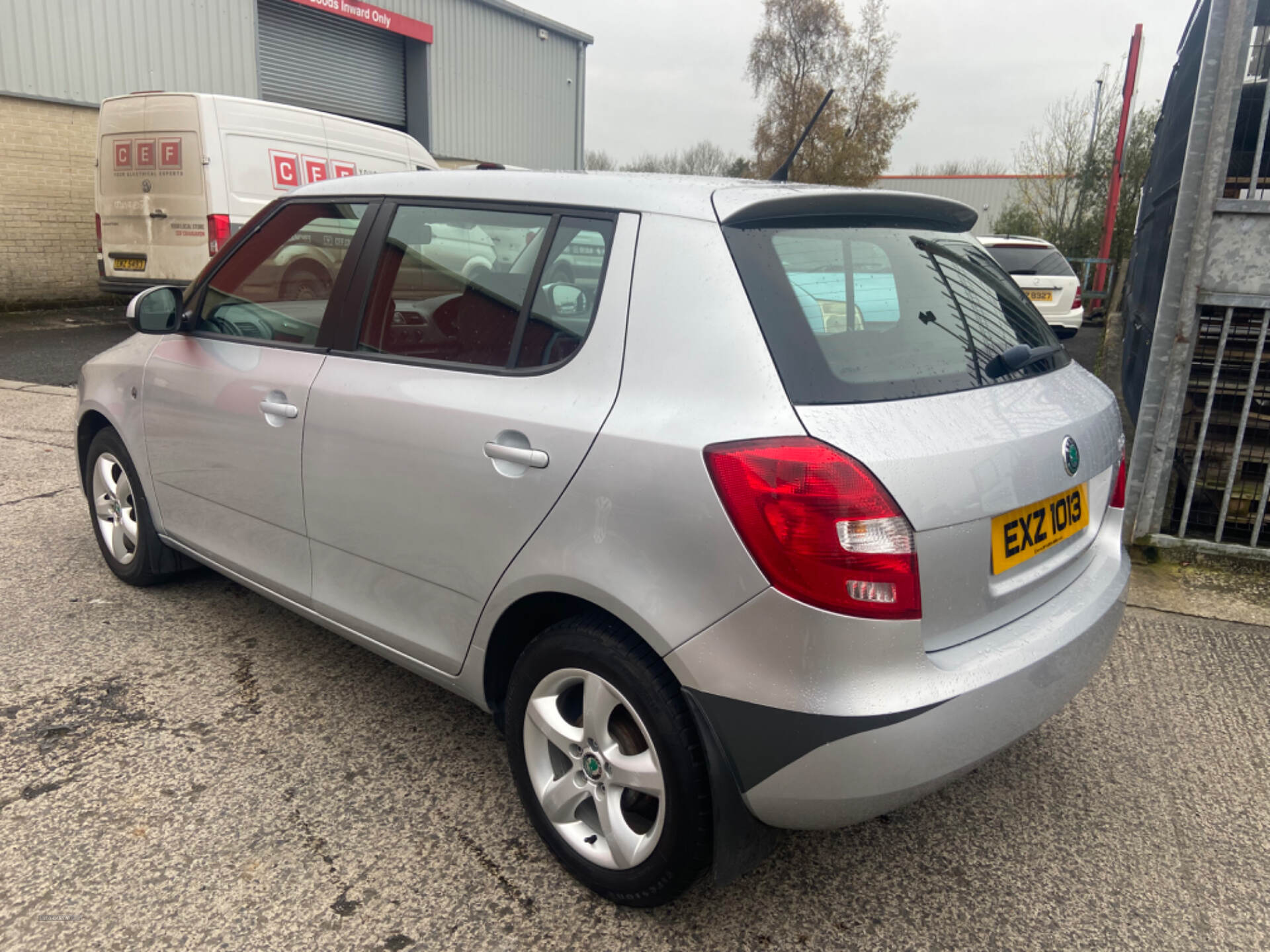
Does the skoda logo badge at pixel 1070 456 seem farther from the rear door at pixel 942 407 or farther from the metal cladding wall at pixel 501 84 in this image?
the metal cladding wall at pixel 501 84

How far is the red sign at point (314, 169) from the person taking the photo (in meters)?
10.7

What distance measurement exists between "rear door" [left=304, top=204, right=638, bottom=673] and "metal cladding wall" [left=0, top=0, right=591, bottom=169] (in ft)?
43.9

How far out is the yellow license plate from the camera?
1976mm

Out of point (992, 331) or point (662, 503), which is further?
point (992, 331)

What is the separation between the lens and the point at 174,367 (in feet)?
10.9

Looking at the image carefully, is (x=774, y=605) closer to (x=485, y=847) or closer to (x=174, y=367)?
(x=485, y=847)

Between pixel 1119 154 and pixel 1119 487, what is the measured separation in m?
17.7

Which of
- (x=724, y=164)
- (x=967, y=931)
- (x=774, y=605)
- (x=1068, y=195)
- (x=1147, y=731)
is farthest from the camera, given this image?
(x=724, y=164)

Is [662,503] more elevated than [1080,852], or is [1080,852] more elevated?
[662,503]

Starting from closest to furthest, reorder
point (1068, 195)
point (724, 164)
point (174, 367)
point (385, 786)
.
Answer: point (385, 786), point (174, 367), point (1068, 195), point (724, 164)

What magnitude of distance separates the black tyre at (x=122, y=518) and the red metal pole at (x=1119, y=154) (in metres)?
17.4

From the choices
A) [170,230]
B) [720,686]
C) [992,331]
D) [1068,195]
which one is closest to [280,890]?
[720,686]

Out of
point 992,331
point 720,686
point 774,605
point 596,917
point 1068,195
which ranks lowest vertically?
point 596,917

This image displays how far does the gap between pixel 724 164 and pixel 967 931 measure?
4255cm
